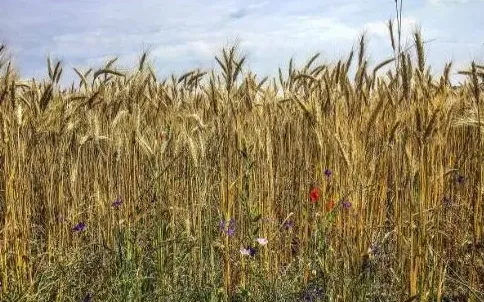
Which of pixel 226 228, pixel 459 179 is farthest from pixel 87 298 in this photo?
pixel 459 179

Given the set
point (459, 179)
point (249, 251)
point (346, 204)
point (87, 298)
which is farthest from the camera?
point (459, 179)

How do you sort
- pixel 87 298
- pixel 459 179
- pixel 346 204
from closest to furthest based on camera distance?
1. pixel 346 204
2. pixel 87 298
3. pixel 459 179

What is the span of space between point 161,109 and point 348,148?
99.6 inches

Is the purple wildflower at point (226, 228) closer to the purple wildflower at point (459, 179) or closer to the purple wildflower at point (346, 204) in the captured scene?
the purple wildflower at point (346, 204)

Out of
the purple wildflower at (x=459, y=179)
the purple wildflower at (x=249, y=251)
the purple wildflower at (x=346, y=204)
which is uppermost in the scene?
the purple wildflower at (x=346, y=204)

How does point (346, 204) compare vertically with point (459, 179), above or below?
above

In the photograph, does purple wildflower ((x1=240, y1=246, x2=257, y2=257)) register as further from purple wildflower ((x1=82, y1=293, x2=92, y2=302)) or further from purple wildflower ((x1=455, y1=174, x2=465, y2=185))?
purple wildflower ((x1=455, y1=174, x2=465, y2=185))

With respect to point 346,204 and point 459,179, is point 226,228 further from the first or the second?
point 459,179

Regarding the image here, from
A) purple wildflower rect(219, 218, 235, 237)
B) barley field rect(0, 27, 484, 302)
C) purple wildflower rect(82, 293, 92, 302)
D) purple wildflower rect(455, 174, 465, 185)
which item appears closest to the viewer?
barley field rect(0, 27, 484, 302)

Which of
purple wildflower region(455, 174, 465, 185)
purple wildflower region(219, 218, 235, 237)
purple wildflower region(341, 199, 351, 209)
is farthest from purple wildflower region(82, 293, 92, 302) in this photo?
purple wildflower region(455, 174, 465, 185)

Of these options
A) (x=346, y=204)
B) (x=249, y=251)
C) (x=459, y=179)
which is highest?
(x=346, y=204)

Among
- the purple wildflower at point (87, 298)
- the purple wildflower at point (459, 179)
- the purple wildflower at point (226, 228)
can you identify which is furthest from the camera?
the purple wildflower at point (459, 179)

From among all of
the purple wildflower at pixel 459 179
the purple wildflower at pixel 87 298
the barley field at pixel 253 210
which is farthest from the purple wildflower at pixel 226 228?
the purple wildflower at pixel 459 179

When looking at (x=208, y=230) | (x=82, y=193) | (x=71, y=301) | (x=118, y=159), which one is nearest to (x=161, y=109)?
(x=82, y=193)
